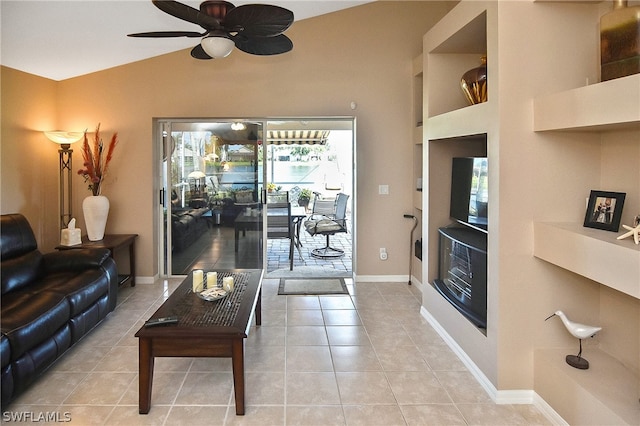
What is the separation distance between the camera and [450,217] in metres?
3.62

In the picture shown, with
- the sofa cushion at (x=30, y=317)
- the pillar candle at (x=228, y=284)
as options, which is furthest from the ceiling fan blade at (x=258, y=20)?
the sofa cushion at (x=30, y=317)

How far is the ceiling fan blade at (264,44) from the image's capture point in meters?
2.74

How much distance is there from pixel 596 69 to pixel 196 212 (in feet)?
14.5

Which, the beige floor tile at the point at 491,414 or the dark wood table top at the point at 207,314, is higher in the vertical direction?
the dark wood table top at the point at 207,314

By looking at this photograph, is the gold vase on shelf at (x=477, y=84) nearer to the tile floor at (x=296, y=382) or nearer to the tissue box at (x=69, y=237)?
the tile floor at (x=296, y=382)

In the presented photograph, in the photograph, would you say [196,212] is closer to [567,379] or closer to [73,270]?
[73,270]

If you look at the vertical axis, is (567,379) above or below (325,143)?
below

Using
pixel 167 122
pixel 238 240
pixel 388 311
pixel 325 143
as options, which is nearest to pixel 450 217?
pixel 388 311

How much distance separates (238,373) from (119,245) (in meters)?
2.79

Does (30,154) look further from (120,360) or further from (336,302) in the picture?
(336,302)

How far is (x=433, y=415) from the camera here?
88.4 inches

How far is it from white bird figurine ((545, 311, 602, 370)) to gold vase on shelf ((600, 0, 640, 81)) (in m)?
1.33

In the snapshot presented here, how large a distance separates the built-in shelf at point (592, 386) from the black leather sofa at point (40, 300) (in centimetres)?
303

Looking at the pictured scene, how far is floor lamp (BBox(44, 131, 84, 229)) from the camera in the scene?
4463 mm
